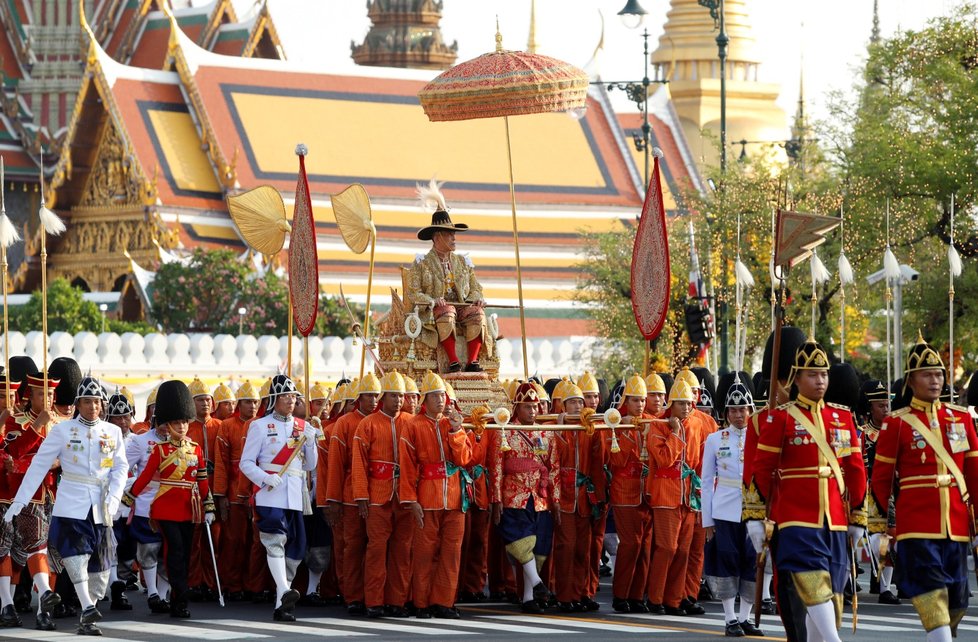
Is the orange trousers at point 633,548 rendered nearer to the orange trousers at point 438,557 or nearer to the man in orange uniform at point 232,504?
the orange trousers at point 438,557

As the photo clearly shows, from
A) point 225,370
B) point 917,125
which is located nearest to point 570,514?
point 917,125

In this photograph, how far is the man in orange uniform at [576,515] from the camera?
49.5 feet

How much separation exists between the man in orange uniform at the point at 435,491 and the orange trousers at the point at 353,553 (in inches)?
21.2

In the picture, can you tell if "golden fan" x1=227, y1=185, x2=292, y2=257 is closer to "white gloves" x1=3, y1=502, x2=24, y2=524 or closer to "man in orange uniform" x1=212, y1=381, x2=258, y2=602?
"man in orange uniform" x1=212, y1=381, x2=258, y2=602

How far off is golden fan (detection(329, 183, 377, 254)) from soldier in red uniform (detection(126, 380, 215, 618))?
3.02 meters

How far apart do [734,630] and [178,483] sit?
3.92 metres

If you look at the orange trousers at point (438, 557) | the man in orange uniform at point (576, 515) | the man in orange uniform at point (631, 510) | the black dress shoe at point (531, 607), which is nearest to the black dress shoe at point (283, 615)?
the orange trousers at point (438, 557)

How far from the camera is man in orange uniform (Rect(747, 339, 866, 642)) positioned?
10.7 meters

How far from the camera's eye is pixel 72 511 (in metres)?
13.4

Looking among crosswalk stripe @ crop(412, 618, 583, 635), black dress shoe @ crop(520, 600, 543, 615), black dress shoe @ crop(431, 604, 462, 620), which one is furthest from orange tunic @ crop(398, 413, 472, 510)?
black dress shoe @ crop(520, 600, 543, 615)

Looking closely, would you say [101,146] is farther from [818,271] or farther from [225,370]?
[818,271]

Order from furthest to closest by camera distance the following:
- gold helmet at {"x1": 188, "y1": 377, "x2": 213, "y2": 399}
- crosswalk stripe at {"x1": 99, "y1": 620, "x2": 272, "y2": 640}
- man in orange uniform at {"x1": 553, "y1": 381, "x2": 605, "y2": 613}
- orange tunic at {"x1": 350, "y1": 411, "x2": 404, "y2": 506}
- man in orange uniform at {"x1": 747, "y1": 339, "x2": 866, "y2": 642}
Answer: gold helmet at {"x1": 188, "y1": 377, "x2": 213, "y2": 399} → man in orange uniform at {"x1": 553, "y1": 381, "x2": 605, "y2": 613} → orange tunic at {"x1": 350, "y1": 411, "x2": 404, "y2": 506} → crosswalk stripe at {"x1": 99, "y1": 620, "x2": 272, "y2": 640} → man in orange uniform at {"x1": 747, "y1": 339, "x2": 866, "y2": 642}

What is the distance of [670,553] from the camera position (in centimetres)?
1470

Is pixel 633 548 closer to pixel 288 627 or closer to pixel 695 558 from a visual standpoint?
pixel 695 558
